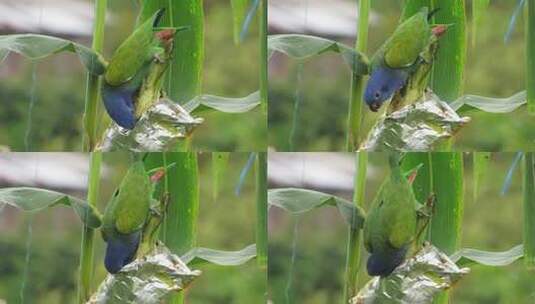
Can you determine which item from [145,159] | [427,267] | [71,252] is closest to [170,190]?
[145,159]

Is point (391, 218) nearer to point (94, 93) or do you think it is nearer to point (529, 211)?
point (529, 211)

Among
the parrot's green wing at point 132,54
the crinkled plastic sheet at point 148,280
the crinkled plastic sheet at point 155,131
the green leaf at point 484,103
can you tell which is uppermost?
the parrot's green wing at point 132,54

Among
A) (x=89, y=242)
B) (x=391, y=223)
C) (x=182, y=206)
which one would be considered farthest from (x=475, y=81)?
(x=89, y=242)

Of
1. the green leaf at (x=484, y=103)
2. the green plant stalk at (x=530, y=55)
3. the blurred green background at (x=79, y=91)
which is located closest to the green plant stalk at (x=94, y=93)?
the blurred green background at (x=79, y=91)

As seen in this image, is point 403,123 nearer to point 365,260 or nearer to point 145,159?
point 365,260

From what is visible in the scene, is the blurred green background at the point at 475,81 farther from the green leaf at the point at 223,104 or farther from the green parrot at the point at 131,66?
the green parrot at the point at 131,66

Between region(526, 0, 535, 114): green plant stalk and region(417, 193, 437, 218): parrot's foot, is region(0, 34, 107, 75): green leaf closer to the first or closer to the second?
region(417, 193, 437, 218): parrot's foot

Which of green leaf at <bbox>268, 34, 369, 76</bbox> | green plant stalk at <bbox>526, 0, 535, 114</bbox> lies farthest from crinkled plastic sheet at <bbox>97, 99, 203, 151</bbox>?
green plant stalk at <bbox>526, 0, 535, 114</bbox>
